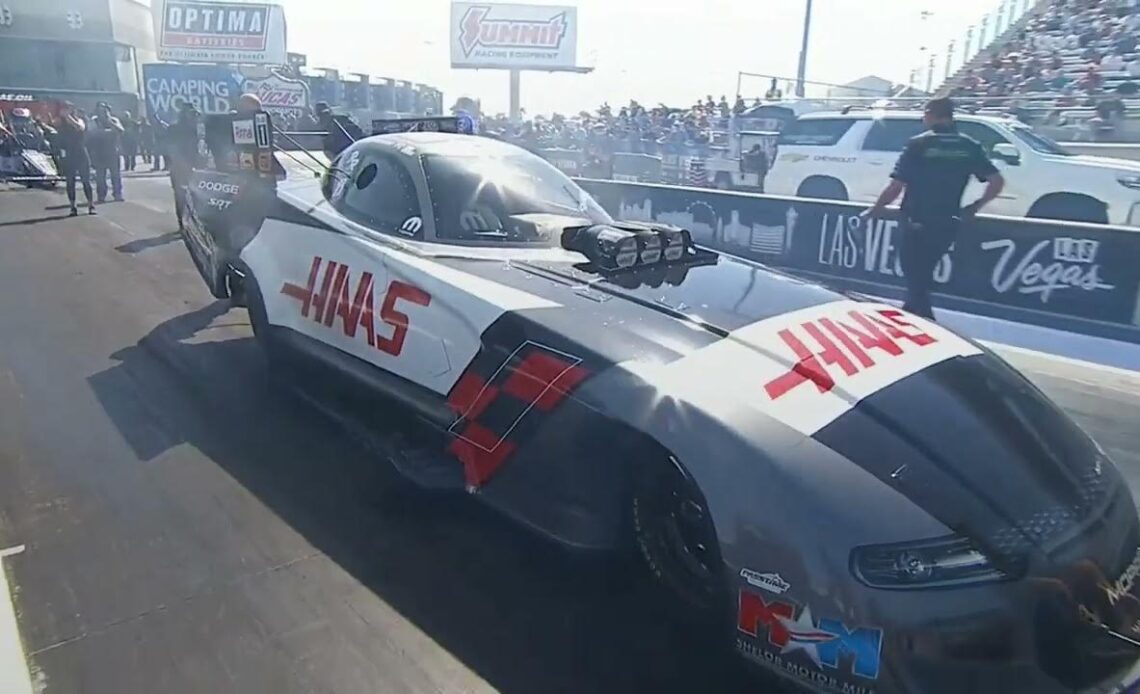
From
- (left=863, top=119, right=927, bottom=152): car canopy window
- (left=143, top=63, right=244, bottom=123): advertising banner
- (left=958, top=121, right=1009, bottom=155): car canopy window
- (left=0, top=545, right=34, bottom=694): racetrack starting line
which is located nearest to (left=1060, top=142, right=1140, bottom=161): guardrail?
(left=863, top=119, right=927, bottom=152): car canopy window

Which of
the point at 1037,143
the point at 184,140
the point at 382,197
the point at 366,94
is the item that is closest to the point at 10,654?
the point at 382,197

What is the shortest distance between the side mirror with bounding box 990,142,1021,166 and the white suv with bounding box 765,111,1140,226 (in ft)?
0.04

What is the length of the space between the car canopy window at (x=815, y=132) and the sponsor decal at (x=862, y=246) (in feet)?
16.9

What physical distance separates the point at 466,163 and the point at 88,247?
292 inches

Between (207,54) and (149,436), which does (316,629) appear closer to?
(149,436)

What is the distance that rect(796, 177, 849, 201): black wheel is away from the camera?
1310 cm

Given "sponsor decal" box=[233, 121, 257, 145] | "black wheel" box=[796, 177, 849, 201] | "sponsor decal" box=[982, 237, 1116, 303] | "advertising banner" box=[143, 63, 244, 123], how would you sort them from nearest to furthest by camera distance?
"sponsor decal" box=[233, 121, 257, 145]
"sponsor decal" box=[982, 237, 1116, 303]
"black wheel" box=[796, 177, 849, 201]
"advertising banner" box=[143, 63, 244, 123]

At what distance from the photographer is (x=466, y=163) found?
14.1ft

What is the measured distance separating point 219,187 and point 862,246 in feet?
19.3

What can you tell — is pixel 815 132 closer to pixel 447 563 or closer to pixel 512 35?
pixel 447 563

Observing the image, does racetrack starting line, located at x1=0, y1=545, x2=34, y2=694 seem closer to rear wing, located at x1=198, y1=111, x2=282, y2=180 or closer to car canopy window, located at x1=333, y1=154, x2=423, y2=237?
car canopy window, located at x1=333, y1=154, x2=423, y2=237

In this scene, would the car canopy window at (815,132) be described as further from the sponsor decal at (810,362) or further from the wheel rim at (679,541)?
the wheel rim at (679,541)

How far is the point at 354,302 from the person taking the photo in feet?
12.8

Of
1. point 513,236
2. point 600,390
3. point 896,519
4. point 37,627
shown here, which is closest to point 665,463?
point 600,390
